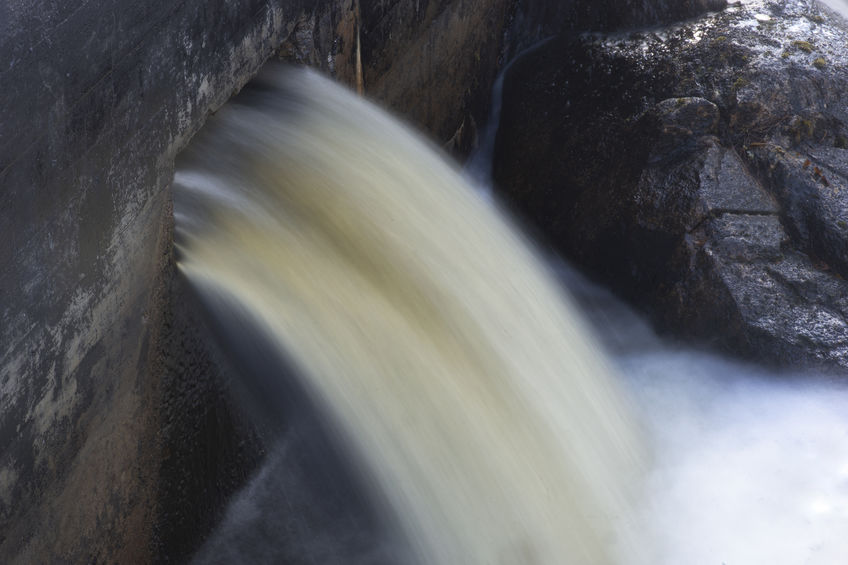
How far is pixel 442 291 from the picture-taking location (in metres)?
3.54

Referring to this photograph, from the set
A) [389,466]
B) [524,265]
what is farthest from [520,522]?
[524,265]

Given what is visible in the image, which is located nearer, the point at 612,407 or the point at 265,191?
the point at 265,191

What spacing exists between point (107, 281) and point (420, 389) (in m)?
1.15

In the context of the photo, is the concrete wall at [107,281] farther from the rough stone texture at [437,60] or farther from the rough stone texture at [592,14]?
the rough stone texture at [592,14]

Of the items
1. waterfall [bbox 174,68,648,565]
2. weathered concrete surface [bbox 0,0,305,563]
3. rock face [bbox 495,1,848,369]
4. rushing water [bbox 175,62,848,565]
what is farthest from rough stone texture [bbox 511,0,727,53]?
weathered concrete surface [bbox 0,0,305,563]

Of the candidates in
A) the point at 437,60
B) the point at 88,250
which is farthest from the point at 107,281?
the point at 437,60

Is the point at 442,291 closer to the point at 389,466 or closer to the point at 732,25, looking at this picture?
the point at 389,466

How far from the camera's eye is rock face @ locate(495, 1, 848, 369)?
173 inches

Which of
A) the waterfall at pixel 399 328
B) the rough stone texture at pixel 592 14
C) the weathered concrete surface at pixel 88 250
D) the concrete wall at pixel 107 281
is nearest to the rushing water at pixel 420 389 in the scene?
the waterfall at pixel 399 328

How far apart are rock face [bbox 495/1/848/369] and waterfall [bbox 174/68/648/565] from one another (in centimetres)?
99

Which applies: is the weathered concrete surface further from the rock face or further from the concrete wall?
the rock face

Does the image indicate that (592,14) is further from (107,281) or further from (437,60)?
(107,281)

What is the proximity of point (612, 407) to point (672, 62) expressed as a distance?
1.98 m

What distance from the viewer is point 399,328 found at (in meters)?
3.36
